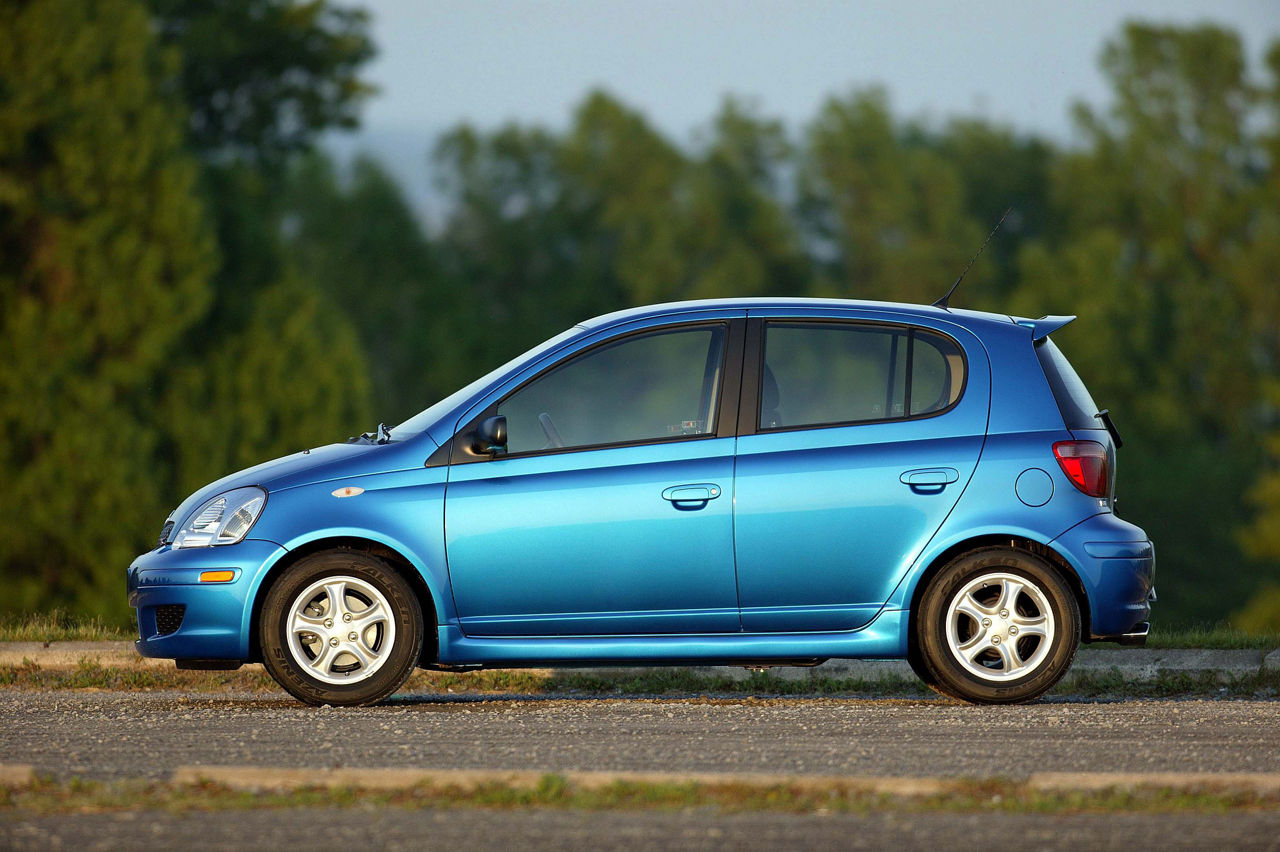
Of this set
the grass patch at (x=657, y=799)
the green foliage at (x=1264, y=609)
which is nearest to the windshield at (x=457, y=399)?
the grass patch at (x=657, y=799)

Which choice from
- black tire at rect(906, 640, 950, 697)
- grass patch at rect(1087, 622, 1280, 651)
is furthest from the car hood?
grass patch at rect(1087, 622, 1280, 651)

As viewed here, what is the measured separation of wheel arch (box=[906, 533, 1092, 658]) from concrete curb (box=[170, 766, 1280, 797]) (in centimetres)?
214

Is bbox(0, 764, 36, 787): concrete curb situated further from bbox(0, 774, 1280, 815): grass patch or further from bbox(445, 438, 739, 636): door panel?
bbox(445, 438, 739, 636): door panel

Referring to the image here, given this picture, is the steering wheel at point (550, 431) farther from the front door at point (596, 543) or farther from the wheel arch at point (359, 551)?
the wheel arch at point (359, 551)

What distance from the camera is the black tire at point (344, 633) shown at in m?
7.36

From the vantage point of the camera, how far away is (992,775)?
216 inches

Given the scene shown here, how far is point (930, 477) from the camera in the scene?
7.44 m

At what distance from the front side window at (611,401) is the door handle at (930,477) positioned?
2.91ft

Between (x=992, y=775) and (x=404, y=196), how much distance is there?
4659cm

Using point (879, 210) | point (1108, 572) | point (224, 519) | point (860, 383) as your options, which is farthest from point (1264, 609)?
point (224, 519)

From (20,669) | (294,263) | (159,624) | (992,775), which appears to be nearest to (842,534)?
(992,775)

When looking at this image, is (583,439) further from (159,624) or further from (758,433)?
(159,624)

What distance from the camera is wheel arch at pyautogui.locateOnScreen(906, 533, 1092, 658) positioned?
7480 millimetres

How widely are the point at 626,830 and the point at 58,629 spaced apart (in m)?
5.83
